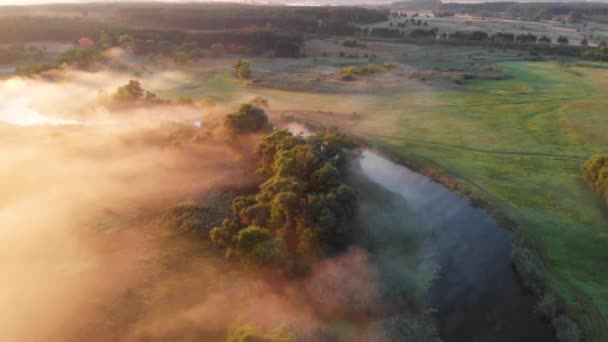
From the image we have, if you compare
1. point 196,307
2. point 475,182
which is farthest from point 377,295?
point 475,182

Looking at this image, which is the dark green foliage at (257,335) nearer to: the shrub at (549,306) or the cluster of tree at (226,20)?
the shrub at (549,306)

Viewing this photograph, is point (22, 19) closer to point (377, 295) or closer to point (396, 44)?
point (396, 44)

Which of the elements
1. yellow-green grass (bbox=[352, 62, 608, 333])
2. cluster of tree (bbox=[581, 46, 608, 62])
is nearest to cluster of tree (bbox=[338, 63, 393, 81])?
yellow-green grass (bbox=[352, 62, 608, 333])

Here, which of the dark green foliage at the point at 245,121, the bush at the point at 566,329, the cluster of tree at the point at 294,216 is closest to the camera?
the bush at the point at 566,329

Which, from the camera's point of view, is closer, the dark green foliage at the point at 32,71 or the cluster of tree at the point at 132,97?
the cluster of tree at the point at 132,97

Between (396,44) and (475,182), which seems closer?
(475,182)

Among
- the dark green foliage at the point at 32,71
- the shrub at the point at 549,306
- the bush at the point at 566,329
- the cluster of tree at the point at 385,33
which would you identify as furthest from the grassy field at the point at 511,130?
the cluster of tree at the point at 385,33
